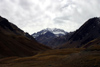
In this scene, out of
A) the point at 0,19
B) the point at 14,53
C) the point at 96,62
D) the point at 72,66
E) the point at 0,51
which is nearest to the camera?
the point at 96,62

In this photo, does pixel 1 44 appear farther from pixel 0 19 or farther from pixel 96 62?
pixel 0 19

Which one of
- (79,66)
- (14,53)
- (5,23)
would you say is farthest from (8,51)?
(5,23)

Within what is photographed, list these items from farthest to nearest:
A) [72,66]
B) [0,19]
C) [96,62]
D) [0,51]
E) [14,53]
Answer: [0,19], [14,53], [0,51], [72,66], [96,62]

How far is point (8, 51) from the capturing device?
278ft

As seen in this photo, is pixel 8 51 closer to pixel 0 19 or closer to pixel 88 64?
pixel 88 64

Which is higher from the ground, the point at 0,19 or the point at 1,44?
the point at 0,19

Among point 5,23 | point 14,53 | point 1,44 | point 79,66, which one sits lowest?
point 79,66

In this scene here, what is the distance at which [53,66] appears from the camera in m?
32.9

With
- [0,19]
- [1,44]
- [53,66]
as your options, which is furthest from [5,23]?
[53,66]

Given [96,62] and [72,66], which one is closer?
[96,62]

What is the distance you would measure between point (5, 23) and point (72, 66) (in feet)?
573

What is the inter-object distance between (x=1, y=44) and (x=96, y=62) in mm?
75151

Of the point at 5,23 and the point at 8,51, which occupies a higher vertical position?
the point at 5,23

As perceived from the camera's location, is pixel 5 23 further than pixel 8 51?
Yes
